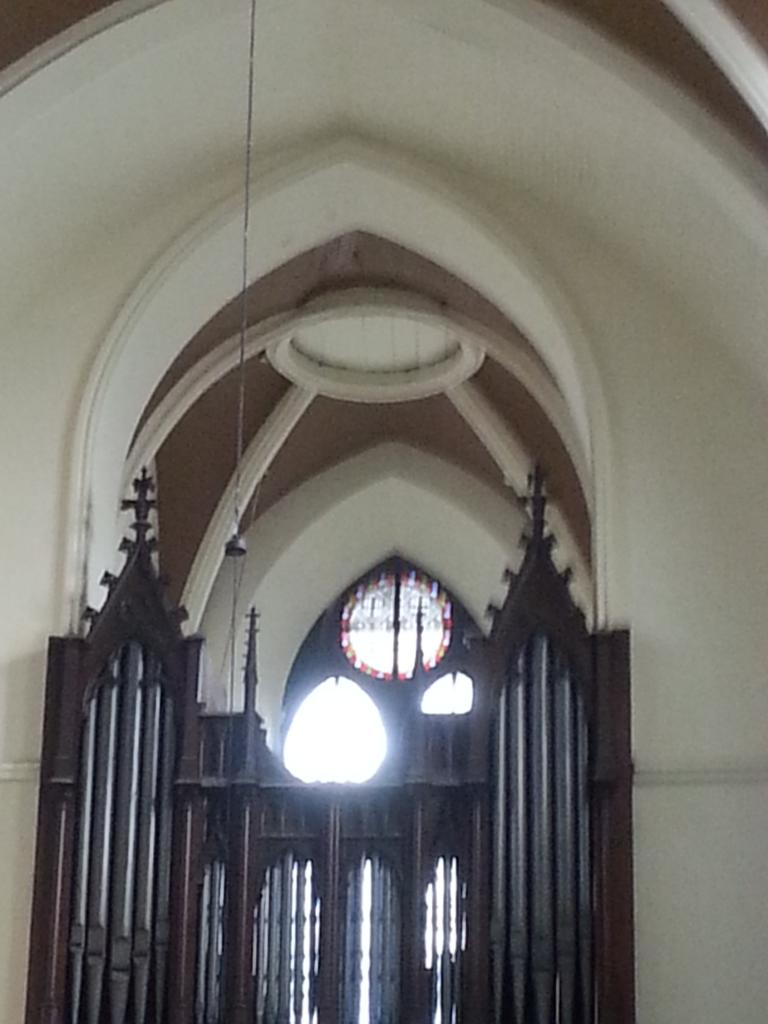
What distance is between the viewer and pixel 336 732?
1540cm

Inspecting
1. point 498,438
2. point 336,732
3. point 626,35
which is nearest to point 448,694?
point 336,732

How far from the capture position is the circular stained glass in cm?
1558

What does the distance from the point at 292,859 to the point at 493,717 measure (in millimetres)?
1184

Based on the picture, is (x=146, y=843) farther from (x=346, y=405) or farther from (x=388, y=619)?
(x=388, y=619)

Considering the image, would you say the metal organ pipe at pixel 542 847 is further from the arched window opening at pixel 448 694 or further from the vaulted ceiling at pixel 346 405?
the arched window opening at pixel 448 694

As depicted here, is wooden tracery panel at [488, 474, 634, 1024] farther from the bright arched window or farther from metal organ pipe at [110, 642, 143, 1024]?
the bright arched window

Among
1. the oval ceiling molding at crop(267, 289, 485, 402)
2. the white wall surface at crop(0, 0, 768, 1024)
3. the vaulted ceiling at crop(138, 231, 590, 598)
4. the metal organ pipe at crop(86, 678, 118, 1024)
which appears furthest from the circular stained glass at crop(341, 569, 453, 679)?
the metal organ pipe at crop(86, 678, 118, 1024)

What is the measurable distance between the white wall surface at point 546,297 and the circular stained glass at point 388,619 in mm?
5851

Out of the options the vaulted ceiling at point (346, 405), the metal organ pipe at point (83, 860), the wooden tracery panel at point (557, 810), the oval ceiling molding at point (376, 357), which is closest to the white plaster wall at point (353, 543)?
the vaulted ceiling at point (346, 405)

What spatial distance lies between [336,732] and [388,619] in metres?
1.04

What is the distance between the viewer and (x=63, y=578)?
9.08 m

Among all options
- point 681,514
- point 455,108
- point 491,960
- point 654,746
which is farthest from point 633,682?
point 455,108

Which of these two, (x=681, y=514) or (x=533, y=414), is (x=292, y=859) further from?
(x=533, y=414)

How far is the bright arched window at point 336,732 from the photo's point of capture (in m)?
15.4
